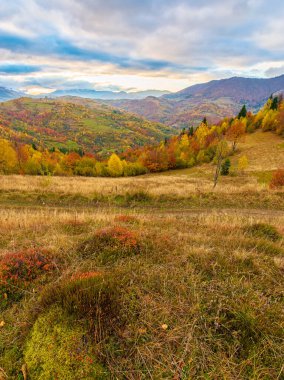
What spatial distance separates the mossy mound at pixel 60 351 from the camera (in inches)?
97.0

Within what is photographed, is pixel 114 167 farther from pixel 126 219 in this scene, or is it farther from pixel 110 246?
pixel 110 246

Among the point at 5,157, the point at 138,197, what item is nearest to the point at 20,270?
the point at 138,197

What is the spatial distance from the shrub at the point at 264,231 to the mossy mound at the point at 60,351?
724 centimetres

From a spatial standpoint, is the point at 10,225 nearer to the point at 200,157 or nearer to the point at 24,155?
the point at 24,155

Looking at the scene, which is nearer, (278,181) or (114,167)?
(278,181)

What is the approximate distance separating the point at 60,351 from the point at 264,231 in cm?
832

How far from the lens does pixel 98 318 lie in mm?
2943

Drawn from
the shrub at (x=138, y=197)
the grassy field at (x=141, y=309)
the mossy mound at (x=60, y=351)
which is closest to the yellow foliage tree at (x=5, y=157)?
the shrub at (x=138, y=197)

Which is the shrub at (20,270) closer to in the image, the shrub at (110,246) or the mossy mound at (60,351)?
the shrub at (110,246)

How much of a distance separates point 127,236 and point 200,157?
69222 mm

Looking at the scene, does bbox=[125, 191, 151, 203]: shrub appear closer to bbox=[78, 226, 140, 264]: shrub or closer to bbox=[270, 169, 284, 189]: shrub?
bbox=[78, 226, 140, 264]: shrub

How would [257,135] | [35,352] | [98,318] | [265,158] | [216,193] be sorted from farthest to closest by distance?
[257,135]
[265,158]
[216,193]
[98,318]
[35,352]

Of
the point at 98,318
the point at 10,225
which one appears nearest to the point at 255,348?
the point at 98,318

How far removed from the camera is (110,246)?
5.83 meters
